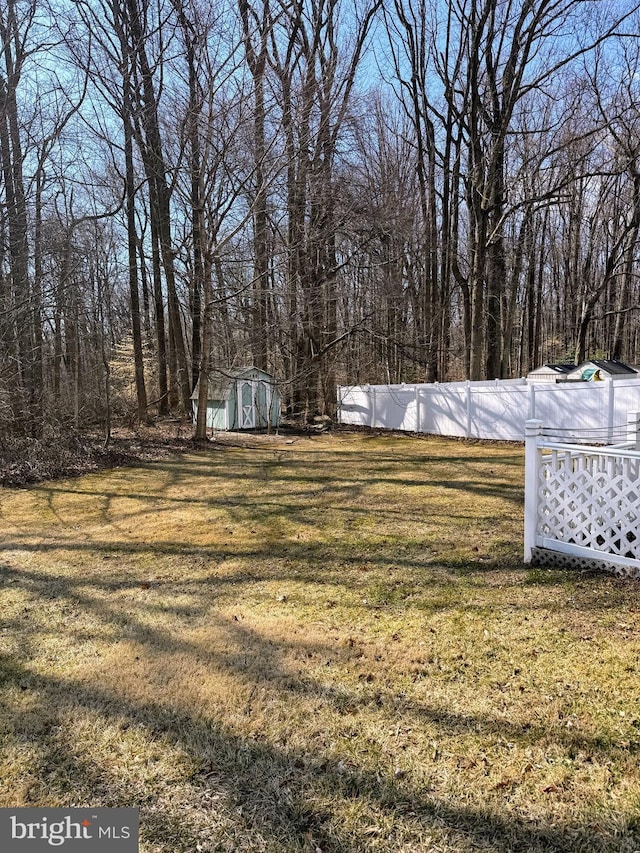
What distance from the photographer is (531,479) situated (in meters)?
4.07

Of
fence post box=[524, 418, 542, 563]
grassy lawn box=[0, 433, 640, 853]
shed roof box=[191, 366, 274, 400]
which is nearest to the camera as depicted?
grassy lawn box=[0, 433, 640, 853]

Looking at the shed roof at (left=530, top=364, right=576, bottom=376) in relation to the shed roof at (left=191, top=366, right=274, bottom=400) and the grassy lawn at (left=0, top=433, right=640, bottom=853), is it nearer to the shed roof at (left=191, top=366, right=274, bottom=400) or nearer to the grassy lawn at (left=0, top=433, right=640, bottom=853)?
the shed roof at (left=191, top=366, right=274, bottom=400)

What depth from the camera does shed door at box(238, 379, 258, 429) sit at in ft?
51.2

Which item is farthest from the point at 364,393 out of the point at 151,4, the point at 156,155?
the point at 151,4

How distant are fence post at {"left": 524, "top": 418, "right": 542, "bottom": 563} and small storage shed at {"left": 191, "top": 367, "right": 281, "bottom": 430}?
38.2ft

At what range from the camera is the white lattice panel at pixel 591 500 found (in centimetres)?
370

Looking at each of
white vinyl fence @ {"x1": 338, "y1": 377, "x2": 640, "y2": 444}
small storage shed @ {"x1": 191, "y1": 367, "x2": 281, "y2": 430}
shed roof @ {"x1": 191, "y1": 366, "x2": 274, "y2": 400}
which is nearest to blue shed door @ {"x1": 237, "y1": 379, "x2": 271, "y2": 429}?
small storage shed @ {"x1": 191, "y1": 367, "x2": 281, "y2": 430}

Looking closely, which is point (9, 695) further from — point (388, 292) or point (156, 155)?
point (388, 292)

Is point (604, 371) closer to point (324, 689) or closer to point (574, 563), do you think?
point (574, 563)

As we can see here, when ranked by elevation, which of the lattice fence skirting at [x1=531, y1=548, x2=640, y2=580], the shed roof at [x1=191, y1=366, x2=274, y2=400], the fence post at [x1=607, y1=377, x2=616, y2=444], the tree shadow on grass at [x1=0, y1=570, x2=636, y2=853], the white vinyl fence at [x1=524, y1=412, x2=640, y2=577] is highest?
the shed roof at [x1=191, y1=366, x2=274, y2=400]

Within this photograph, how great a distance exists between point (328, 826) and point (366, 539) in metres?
3.30

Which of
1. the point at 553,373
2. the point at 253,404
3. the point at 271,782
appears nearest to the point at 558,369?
the point at 553,373

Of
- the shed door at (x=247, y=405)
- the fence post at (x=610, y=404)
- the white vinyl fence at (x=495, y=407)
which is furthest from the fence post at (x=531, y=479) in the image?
the shed door at (x=247, y=405)

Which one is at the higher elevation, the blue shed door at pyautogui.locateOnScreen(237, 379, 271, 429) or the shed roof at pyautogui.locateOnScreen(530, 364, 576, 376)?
the shed roof at pyautogui.locateOnScreen(530, 364, 576, 376)
